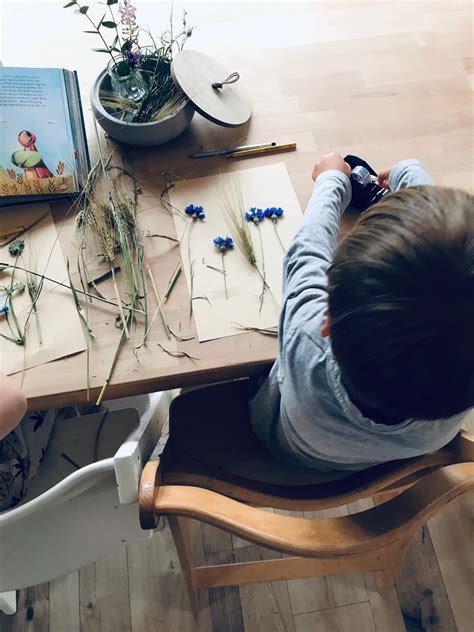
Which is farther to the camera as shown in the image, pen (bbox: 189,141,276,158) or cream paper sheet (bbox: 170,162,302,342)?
pen (bbox: 189,141,276,158)

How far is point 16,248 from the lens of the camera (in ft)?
3.12

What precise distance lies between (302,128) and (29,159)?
47cm

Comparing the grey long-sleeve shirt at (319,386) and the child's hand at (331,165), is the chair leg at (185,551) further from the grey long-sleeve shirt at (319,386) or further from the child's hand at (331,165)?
the child's hand at (331,165)

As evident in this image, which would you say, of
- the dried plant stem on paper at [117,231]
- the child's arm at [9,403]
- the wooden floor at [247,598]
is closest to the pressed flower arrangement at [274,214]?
the dried plant stem on paper at [117,231]

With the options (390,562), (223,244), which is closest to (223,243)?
(223,244)

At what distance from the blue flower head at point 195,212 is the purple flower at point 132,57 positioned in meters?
0.26

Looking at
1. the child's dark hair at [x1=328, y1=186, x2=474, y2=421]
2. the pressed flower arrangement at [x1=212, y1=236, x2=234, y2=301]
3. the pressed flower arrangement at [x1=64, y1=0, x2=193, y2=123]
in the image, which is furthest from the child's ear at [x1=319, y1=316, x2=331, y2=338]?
the pressed flower arrangement at [x1=64, y1=0, x2=193, y2=123]

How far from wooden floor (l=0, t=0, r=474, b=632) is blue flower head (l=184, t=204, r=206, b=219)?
19 cm

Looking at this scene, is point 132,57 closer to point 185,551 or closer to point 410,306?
point 410,306

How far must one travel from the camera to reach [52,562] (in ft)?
3.12

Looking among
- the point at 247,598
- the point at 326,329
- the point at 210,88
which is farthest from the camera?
the point at 247,598

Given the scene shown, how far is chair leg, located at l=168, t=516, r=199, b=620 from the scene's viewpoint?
1.04 meters

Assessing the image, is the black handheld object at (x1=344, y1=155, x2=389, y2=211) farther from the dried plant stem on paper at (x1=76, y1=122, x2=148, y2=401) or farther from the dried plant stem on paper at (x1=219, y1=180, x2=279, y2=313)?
the dried plant stem on paper at (x1=76, y1=122, x2=148, y2=401)

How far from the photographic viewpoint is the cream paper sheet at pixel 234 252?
2.95ft
